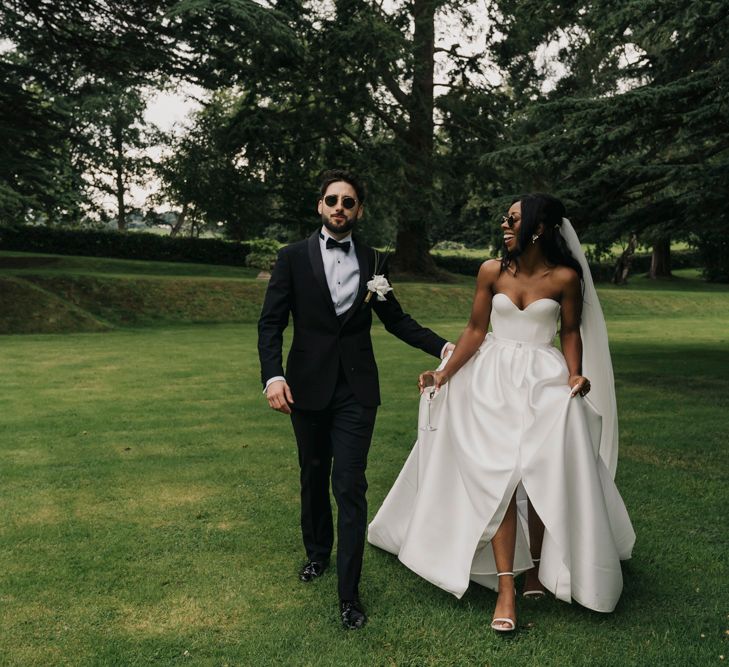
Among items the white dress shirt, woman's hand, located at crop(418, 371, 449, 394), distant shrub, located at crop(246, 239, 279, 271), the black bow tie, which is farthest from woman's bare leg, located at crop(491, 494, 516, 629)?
distant shrub, located at crop(246, 239, 279, 271)

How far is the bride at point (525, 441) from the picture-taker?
4008 mm

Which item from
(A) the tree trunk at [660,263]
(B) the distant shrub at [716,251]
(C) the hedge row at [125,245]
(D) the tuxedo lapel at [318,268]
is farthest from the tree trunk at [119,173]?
(D) the tuxedo lapel at [318,268]

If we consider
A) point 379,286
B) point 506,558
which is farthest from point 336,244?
point 506,558

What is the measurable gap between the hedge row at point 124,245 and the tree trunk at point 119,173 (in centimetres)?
1276

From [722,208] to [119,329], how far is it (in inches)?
581

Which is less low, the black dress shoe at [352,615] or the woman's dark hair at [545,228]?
the woman's dark hair at [545,228]

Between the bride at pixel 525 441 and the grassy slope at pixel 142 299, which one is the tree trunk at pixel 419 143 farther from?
the bride at pixel 525 441

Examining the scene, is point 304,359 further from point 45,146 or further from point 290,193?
point 290,193

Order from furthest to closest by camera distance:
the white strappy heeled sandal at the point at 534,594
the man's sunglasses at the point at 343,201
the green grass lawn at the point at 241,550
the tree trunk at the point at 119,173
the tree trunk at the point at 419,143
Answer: the tree trunk at the point at 119,173 → the tree trunk at the point at 419,143 → the white strappy heeled sandal at the point at 534,594 → the man's sunglasses at the point at 343,201 → the green grass lawn at the point at 241,550

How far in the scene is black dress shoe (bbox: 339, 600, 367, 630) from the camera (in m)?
3.99

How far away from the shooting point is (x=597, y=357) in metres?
4.66

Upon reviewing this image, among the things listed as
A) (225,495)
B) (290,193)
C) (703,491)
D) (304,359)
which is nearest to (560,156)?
(703,491)

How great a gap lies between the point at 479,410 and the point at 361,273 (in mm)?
992

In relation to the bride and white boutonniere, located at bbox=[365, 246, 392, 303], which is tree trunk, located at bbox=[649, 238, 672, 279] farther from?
white boutonniere, located at bbox=[365, 246, 392, 303]
